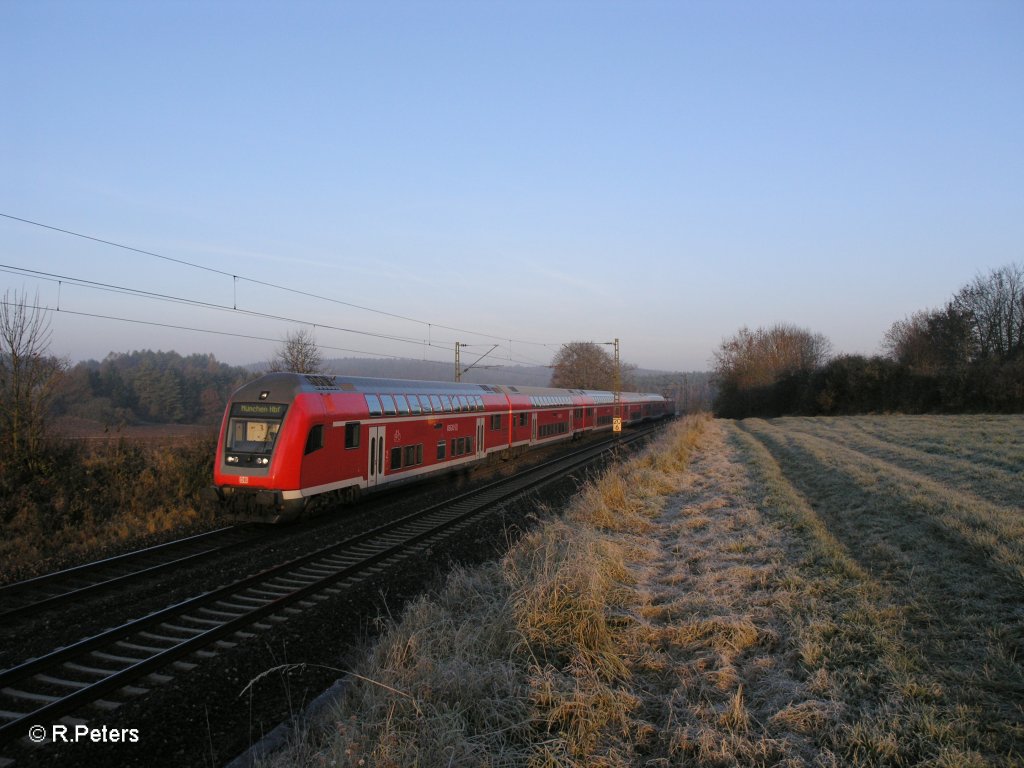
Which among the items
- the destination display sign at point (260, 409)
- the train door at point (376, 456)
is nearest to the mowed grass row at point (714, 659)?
the destination display sign at point (260, 409)

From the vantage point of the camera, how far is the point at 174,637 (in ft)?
23.2

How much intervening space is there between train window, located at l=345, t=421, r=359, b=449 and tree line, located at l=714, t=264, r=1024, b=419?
138 ft

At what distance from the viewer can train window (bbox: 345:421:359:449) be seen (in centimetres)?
1388

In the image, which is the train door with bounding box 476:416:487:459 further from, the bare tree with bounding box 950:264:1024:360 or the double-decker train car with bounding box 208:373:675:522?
the bare tree with bounding box 950:264:1024:360

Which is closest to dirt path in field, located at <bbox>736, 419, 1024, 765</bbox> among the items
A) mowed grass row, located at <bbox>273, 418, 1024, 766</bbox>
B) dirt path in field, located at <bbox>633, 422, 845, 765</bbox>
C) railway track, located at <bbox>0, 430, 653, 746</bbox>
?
mowed grass row, located at <bbox>273, 418, 1024, 766</bbox>

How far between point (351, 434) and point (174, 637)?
722 cm

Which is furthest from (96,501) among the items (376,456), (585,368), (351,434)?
(585,368)

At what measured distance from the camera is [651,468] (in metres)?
17.9

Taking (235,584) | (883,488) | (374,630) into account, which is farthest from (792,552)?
(235,584)

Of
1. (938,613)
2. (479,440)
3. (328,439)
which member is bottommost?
(938,613)

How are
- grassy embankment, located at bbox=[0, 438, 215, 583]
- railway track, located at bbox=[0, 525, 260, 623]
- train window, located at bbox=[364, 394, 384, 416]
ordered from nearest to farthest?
railway track, located at bbox=[0, 525, 260, 623]
grassy embankment, located at bbox=[0, 438, 215, 583]
train window, located at bbox=[364, 394, 384, 416]

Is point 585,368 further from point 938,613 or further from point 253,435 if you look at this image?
point 938,613

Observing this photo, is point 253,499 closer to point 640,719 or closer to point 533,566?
point 533,566

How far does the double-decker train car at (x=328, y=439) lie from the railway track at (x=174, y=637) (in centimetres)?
190
